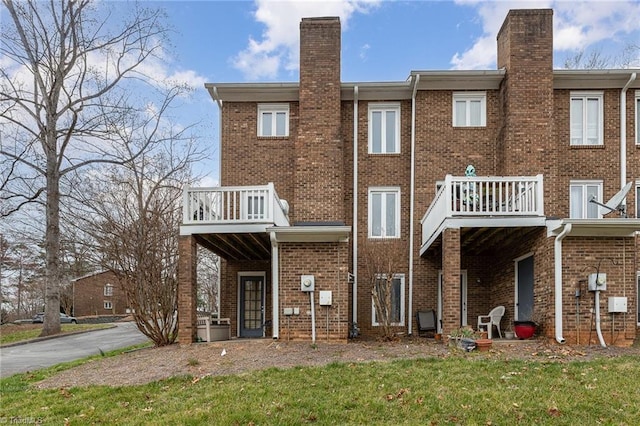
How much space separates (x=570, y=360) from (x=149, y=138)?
18.7 m

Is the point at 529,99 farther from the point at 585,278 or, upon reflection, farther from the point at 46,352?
the point at 46,352

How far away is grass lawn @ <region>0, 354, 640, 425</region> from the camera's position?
617 cm

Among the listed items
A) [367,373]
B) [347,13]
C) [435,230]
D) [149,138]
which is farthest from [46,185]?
[367,373]

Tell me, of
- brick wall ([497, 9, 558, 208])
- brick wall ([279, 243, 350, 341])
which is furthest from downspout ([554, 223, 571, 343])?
brick wall ([279, 243, 350, 341])

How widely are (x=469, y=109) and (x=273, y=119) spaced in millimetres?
5862

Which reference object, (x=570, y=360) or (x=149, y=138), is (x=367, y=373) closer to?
(x=570, y=360)

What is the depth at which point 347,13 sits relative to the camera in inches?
617

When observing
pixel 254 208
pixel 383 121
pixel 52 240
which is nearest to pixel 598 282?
pixel 383 121

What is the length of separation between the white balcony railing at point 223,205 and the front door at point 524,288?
20.4ft

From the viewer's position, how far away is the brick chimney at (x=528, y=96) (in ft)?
46.3

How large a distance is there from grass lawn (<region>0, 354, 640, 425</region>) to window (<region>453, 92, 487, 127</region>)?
8.43 meters

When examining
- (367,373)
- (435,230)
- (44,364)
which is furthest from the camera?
(435,230)

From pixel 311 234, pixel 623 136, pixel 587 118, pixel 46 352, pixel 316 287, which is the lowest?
pixel 46 352

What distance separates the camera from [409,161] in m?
15.4
